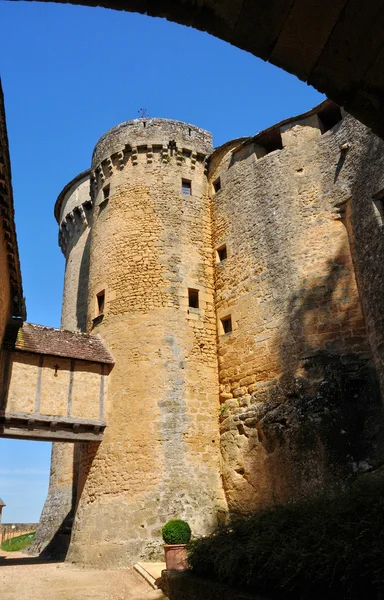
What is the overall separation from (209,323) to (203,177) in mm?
5330

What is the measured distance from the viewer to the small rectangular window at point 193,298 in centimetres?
1401

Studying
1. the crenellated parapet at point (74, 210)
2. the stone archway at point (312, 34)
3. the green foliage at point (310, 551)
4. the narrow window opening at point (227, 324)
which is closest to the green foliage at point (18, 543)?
the crenellated parapet at point (74, 210)

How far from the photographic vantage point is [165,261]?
1384 cm

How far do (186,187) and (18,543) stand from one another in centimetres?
1866

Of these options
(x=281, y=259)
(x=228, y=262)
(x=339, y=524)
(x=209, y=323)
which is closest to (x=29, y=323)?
(x=209, y=323)

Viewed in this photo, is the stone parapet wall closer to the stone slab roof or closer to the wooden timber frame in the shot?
the wooden timber frame

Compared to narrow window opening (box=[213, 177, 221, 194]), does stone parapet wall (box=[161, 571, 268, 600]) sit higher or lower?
lower

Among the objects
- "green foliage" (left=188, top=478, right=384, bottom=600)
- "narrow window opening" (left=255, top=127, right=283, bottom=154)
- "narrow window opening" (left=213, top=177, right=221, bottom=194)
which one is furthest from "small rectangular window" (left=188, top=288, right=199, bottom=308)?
"green foliage" (left=188, top=478, right=384, bottom=600)

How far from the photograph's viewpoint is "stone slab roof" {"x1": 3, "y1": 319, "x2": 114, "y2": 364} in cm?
1236

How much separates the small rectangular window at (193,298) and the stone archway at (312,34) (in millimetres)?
11432

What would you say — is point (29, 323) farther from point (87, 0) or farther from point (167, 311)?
point (87, 0)

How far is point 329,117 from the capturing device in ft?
45.3

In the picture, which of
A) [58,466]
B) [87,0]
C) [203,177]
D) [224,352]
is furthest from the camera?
[58,466]

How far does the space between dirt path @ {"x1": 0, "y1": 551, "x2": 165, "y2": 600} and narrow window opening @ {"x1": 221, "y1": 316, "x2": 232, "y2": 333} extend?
659 centimetres
